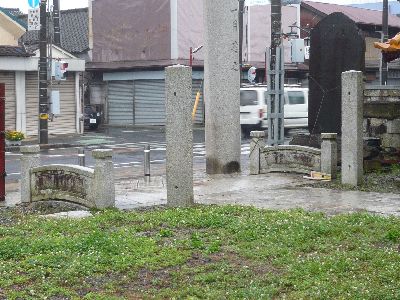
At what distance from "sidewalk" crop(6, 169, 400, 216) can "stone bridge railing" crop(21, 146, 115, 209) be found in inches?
30.3

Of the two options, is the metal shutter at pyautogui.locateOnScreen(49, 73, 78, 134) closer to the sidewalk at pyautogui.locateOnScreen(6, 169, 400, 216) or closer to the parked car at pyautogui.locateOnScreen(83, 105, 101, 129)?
the parked car at pyautogui.locateOnScreen(83, 105, 101, 129)

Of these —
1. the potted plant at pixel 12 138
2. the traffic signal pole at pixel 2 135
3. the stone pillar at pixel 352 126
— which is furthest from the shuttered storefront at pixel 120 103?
the traffic signal pole at pixel 2 135

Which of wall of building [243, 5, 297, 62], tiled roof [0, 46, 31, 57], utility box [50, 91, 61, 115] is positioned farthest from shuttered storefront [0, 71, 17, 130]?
wall of building [243, 5, 297, 62]

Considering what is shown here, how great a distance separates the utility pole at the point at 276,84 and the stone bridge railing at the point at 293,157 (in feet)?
3.70

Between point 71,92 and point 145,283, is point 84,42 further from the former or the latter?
point 145,283

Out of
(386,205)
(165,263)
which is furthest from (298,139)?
(165,263)

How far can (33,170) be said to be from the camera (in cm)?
1377

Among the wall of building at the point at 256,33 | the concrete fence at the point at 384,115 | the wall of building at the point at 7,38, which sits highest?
the wall of building at the point at 256,33

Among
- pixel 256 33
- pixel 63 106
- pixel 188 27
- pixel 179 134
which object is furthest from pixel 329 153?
pixel 256 33

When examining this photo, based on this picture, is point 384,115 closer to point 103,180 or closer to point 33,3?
point 103,180

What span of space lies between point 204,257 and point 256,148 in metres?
10.2

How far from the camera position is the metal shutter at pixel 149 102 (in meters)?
45.3

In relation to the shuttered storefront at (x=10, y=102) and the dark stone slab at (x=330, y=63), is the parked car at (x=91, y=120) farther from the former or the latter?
the dark stone slab at (x=330, y=63)

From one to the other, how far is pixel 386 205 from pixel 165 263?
5.98 meters
